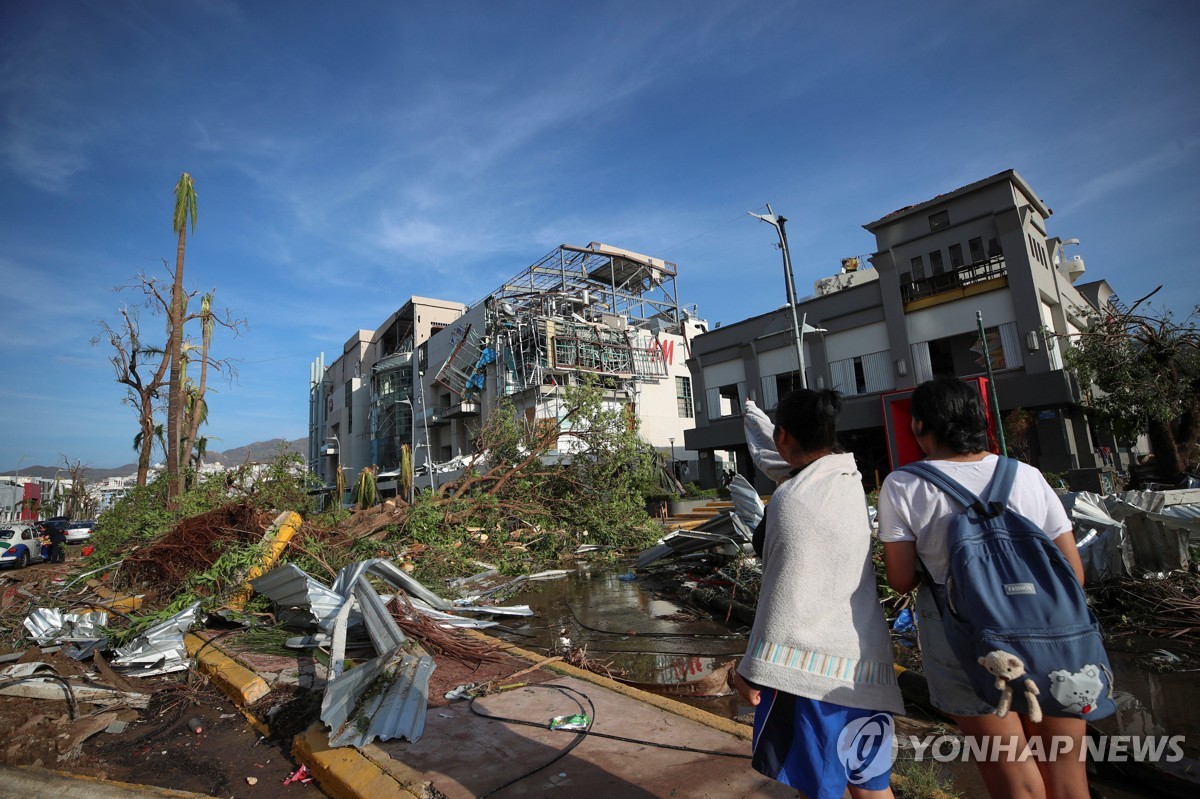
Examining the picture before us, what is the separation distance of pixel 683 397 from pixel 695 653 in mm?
37734

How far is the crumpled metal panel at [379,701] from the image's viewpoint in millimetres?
3721

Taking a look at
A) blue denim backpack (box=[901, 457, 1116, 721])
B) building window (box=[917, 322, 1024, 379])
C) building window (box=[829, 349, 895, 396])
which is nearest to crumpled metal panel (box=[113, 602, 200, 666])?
blue denim backpack (box=[901, 457, 1116, 721])

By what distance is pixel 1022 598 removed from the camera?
1.71 m

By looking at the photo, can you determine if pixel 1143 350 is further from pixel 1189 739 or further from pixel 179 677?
pixel 179 677

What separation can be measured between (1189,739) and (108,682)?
339 inches

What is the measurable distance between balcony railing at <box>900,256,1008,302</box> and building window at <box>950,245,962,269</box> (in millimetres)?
278

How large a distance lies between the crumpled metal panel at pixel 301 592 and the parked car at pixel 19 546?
18.1 meters

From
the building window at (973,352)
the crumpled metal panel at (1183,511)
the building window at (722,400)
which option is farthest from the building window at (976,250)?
the crumpled metal panel at (1183,511)

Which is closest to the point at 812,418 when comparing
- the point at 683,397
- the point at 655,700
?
the point at 655,700

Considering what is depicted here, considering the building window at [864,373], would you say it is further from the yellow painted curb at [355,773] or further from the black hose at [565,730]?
the yellow painted curb at [355,773]

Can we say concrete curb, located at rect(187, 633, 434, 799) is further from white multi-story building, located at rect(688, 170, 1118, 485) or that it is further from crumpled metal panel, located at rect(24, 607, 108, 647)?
white multi-story building, located at rect(688, 170, 1118, 485)

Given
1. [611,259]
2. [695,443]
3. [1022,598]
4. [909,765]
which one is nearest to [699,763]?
[909,765]

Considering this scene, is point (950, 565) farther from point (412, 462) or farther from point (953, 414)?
point (412, 462)

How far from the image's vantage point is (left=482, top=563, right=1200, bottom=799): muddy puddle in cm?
337
